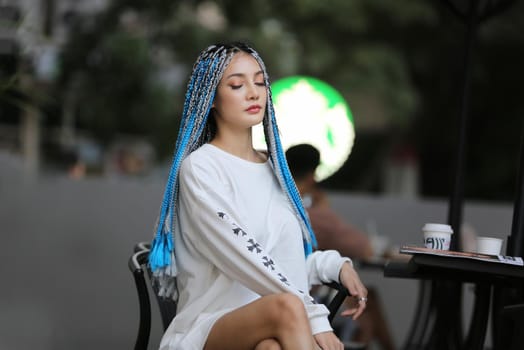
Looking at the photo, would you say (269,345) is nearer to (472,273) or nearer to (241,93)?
(241,93)

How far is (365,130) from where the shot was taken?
11039mm

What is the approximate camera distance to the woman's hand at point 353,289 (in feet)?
8.76

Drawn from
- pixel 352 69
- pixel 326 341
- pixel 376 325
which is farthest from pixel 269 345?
pixel 352 69

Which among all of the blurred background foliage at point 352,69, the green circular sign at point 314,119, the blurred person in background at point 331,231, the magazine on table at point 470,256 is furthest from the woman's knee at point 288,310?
the blurred background foliage at point 352,69

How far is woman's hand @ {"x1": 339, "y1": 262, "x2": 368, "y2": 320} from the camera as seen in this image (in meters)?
2.67

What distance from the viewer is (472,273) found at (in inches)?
115

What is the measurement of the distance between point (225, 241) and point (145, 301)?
351mm

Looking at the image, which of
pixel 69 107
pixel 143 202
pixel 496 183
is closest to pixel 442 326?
pixel 143 202

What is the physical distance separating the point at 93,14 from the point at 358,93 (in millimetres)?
2812

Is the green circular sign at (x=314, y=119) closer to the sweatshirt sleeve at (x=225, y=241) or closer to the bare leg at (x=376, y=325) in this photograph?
the bare leg at (x=376, y=325)

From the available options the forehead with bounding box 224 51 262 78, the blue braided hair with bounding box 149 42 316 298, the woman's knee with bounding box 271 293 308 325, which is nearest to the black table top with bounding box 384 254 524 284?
the blue braided hair with bounding box 149 42 316 298

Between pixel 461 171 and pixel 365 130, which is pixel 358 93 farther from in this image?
pixel 461 171

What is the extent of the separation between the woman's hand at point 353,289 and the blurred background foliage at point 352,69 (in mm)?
4034

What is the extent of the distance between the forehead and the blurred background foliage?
158 inches
